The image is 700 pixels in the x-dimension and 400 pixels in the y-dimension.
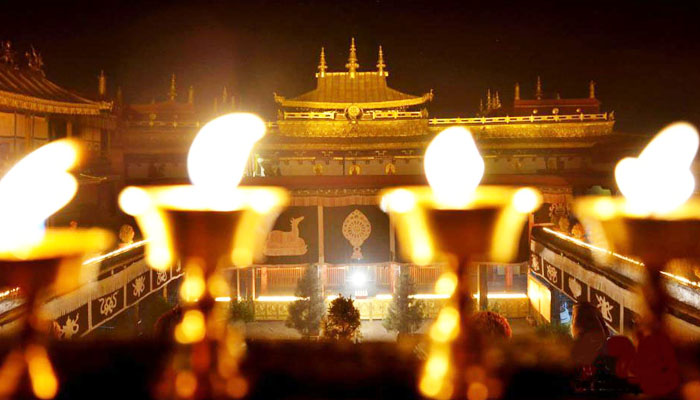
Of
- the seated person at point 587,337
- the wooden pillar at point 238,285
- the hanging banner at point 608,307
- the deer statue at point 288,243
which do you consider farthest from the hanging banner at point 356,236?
the seated person at point 587,337

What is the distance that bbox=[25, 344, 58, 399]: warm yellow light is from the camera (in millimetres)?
1786

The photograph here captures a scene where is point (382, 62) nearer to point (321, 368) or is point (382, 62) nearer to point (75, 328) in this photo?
point (75, 328)

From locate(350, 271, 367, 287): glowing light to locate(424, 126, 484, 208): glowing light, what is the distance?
10.3 m

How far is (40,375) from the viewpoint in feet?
6.22

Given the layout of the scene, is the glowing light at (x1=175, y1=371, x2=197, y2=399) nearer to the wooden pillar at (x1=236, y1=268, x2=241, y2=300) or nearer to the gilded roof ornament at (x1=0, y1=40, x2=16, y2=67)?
the wooden pillar at (x1=236, y1=268, x2=241, y2=300)

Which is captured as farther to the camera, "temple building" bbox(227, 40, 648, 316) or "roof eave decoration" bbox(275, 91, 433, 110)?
"roof eave decoration" bbox(275, 91, 433, 110)

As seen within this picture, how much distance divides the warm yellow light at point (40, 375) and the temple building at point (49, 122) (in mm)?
10550

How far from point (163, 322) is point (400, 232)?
7.95 m

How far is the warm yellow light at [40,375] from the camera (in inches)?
70.3

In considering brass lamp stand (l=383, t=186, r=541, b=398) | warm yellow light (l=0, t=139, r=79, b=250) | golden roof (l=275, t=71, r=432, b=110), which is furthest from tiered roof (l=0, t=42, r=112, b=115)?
brass lamp stand (l=383, t=186, r=541, b=398)

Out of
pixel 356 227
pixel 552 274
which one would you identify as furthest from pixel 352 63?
pixel 552 274

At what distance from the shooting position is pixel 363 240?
11.2 metres

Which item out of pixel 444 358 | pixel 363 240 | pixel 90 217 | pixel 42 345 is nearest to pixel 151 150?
pixel 90 217

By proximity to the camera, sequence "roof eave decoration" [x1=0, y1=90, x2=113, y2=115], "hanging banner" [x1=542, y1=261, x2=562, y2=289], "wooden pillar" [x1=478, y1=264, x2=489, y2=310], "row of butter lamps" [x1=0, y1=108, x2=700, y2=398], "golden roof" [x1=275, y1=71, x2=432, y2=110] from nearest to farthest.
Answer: "row of butter lamps" [x1=0, y1=108, x2=700, y2=398] → "hanging banner" [x1=542, y1=261, x2=562, y2=289] → "roof eave decoration" [x1=0, y1=90, x2=113, y2=115] → "wooden pillar" [x1=478, y1=264, x2=489, y2=310] → "golden roof" [x1=275, y1=71, x2=432, y2=110]
